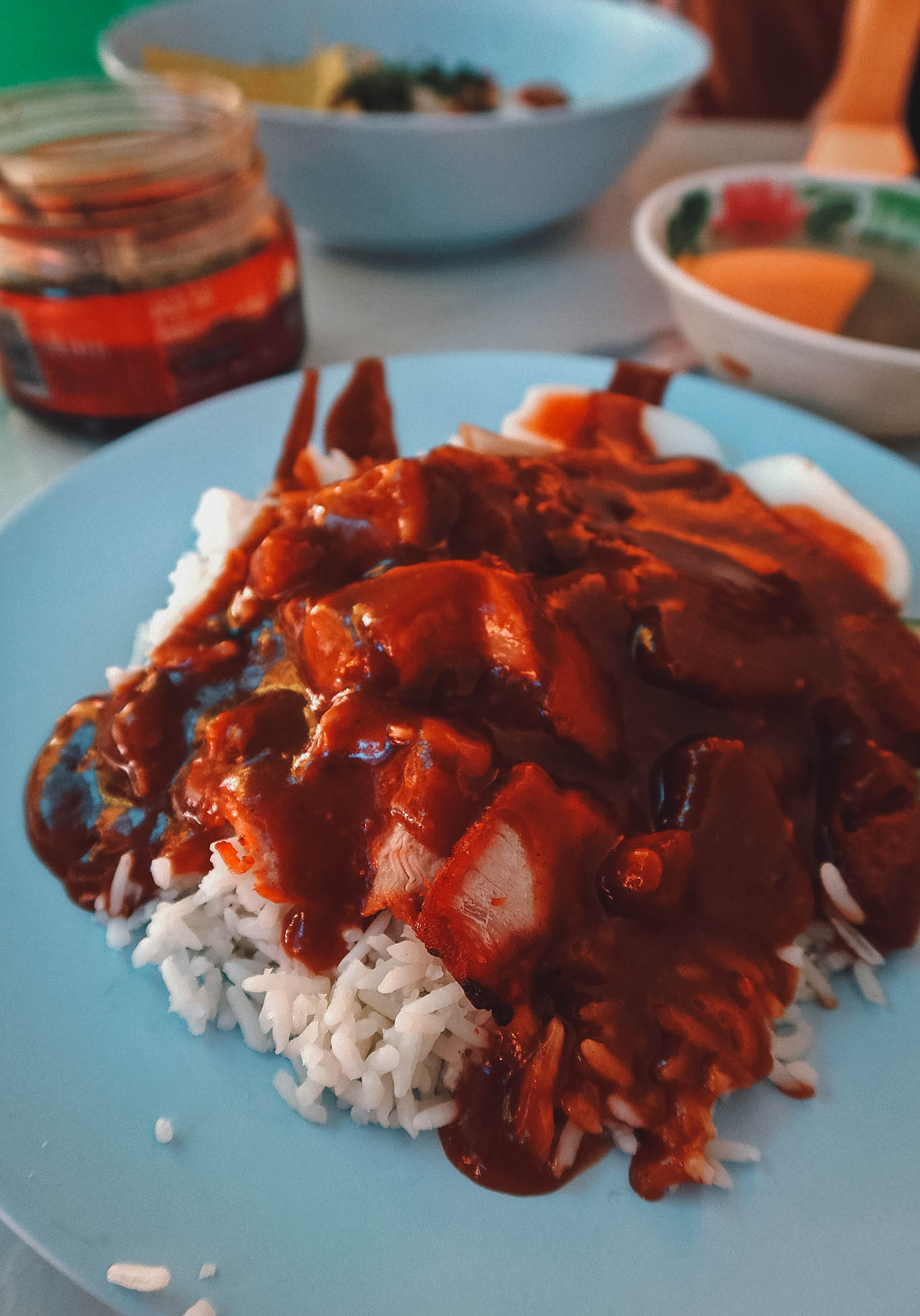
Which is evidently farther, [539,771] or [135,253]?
[135,253]

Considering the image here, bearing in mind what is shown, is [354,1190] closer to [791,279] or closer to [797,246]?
[791,279]

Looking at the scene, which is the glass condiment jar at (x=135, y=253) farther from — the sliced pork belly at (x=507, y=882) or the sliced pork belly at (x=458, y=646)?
the sliced pork belly at (x=507, y=882)

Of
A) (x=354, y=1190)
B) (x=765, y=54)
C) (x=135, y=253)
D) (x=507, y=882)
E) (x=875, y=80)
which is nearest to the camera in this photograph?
(x=354, y=1190)

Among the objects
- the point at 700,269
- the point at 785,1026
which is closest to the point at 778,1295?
the point at 785,1026

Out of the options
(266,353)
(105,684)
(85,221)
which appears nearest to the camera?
(105,684)

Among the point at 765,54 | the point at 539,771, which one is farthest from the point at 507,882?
the point at 765,54

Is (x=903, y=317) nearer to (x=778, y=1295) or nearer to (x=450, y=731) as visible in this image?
(x=450, y=731)

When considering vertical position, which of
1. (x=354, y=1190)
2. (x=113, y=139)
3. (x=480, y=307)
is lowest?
(x=354, y=1190)

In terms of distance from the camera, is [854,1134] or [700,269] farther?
[700,269]
